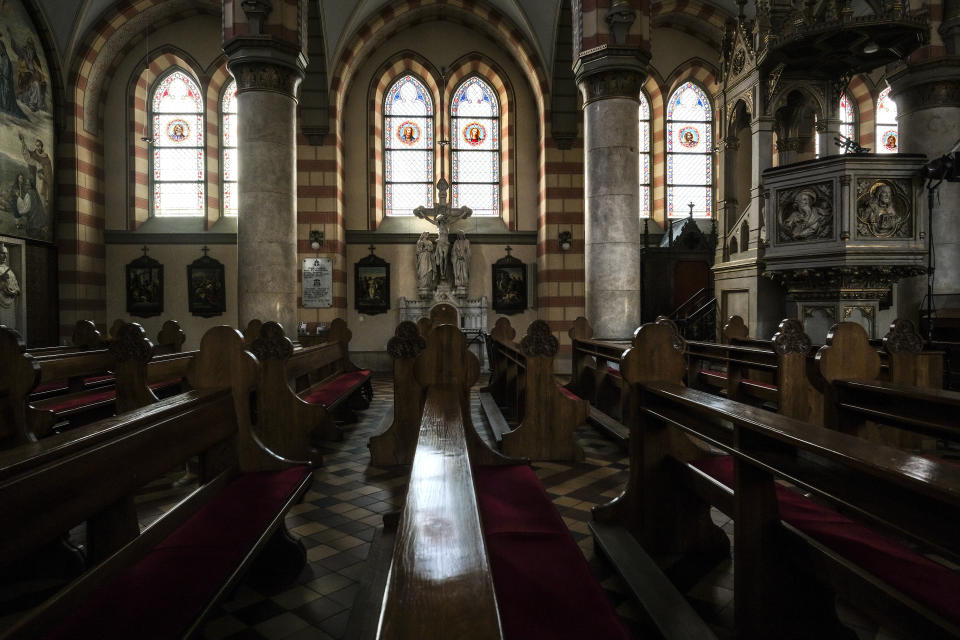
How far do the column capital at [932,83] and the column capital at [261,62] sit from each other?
1045 centimetres

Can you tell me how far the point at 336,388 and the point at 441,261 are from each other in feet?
22.6

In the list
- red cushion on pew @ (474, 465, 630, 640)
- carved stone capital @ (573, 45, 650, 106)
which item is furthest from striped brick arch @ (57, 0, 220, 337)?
red cushion on pew @ (474, 465, 630, 640)

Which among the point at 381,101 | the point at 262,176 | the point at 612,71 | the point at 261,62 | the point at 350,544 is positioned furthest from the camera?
the point at 381,101

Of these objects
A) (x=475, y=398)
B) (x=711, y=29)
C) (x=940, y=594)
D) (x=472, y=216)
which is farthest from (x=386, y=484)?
(x=711, y=29)

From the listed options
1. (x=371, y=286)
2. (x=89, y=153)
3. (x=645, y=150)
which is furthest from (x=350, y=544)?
(x=645, y=150)

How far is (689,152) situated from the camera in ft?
47.8

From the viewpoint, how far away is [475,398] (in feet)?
29.8

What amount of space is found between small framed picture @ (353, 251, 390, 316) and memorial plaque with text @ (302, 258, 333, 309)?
0.82 m

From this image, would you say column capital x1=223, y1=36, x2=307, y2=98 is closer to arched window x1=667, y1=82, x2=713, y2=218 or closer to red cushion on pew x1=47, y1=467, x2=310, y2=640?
red cushion on pew x1=47, y1=467, x2=310, y2=640

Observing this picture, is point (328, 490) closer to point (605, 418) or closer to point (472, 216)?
point (605, 418)

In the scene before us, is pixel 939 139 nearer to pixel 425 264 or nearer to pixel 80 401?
pixel 425 264

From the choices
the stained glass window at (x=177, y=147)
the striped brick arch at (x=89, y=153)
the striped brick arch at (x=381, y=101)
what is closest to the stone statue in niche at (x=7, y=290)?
the striped brick arch at (x=89, y=153)

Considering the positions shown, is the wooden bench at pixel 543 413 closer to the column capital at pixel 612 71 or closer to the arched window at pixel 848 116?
the column capital at pixel 612 71

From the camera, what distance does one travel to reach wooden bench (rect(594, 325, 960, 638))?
137 centimetres
